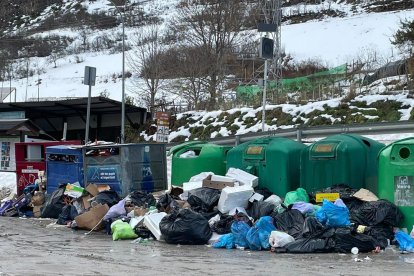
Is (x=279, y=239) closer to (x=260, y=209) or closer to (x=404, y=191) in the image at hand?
(x=260, y=209)

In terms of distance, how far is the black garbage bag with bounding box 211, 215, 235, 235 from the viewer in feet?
31.2

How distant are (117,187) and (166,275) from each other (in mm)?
6111

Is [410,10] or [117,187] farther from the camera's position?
[410,10]

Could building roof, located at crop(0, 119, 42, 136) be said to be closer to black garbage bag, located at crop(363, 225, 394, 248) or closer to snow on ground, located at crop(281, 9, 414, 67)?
black garbage bag, located at crop(363, 225, 394, 248)

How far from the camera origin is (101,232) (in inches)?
437

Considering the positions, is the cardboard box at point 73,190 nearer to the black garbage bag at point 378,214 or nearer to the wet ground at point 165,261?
the wet ground at point 165,261

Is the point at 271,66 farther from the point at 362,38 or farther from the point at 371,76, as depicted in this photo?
the point at 362,38

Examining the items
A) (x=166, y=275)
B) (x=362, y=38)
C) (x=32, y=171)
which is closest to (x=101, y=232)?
(x=166, y=275)

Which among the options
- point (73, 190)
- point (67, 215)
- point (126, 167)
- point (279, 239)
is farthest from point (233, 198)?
point (73, 190)

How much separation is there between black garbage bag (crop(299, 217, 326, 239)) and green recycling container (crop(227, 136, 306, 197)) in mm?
1969

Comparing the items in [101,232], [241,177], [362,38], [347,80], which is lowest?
[101,232]

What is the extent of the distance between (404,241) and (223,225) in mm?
2763

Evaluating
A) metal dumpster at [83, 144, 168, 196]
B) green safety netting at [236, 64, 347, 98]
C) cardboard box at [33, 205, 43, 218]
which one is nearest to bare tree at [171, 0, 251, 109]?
green safety netting at [236, 64, 347, 98]

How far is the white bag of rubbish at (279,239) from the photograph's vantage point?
841 cm
